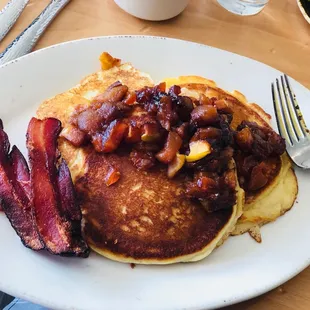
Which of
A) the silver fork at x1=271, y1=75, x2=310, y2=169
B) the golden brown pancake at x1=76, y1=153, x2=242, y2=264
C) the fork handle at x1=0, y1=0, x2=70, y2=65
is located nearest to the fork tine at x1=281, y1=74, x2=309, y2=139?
the silver fork at x1=271, y1=75, x2=310, y2=169

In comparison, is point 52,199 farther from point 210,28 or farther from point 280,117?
point 210,28

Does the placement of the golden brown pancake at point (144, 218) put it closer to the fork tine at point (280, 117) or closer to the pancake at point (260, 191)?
the pancake at point (260, 191)

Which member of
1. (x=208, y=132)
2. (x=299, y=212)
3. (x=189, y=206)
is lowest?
(x=299, y=212)

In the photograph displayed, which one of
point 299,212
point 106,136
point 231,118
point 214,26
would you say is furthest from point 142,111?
point 214,26

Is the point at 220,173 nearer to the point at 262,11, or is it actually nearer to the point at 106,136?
the point at 106,136

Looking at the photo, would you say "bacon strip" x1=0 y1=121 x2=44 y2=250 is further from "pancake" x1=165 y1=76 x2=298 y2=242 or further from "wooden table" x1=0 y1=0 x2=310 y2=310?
"wooden table" x1=0 y1=0 x2=310 y2=310

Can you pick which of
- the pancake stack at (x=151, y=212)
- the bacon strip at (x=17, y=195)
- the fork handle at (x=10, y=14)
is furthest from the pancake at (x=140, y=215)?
the fork handle at (x=10, y=14)
